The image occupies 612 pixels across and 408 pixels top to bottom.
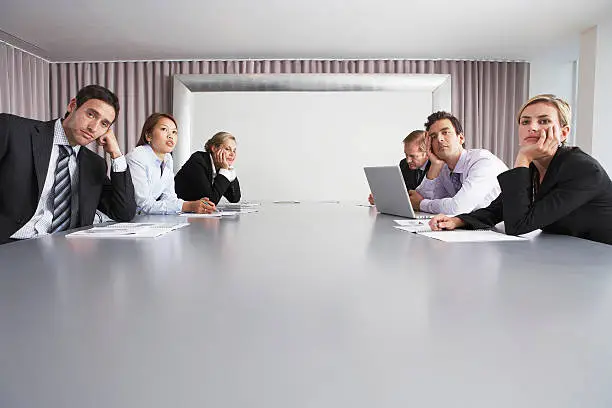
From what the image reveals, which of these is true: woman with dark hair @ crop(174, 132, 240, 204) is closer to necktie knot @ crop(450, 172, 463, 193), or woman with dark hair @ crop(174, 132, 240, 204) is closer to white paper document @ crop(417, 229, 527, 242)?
necktie knot @ crop(450, 172, 463, 193)

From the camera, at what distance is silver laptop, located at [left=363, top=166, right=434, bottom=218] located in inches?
87.9

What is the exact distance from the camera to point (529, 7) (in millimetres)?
4031

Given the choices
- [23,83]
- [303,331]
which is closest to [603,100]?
[303,331]

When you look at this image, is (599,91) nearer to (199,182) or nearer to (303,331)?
(199,182)

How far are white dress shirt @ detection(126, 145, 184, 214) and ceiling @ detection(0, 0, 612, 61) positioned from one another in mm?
1661

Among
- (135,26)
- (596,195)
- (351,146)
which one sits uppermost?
(135,26)

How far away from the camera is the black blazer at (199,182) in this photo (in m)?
3.61

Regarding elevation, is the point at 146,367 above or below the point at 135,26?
below

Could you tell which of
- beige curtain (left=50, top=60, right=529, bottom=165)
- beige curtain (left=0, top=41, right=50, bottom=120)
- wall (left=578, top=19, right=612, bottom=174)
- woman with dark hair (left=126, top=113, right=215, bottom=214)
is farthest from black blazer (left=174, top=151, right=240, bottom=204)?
wall (left=578, top=19, right=612, bottom=174)

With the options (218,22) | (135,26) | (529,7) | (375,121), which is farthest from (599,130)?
(135,26)

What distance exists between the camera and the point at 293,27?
180 inches

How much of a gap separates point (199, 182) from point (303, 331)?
A: 3.19 m

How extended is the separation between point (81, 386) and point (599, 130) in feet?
16.5

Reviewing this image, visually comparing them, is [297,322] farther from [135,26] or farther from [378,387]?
[135,26]
